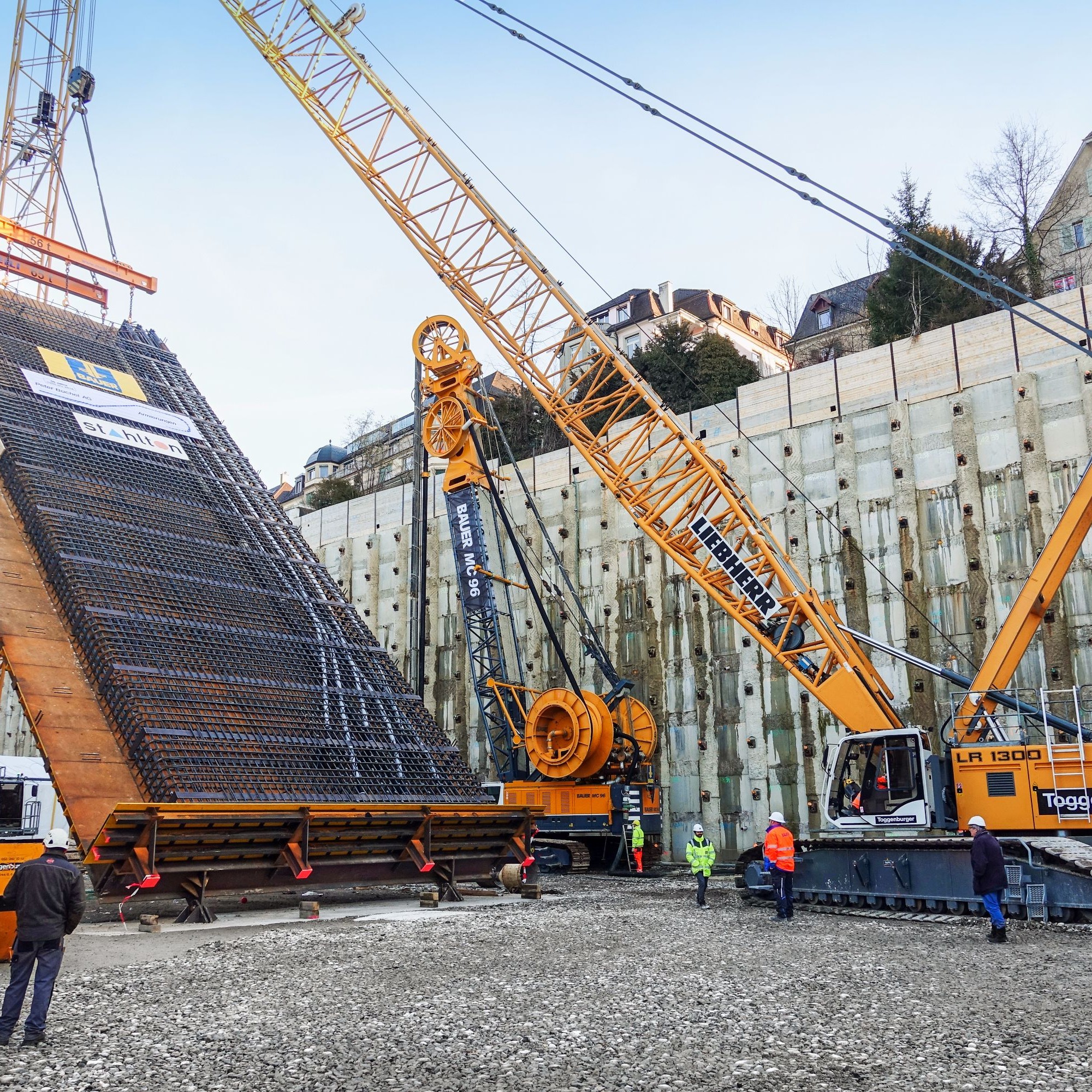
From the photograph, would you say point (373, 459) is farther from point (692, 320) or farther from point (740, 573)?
point (740, 573)

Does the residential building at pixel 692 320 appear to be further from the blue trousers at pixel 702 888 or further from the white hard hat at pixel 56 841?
the white hard hat at pixel 56 841

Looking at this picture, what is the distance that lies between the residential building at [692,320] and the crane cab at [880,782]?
37500mm

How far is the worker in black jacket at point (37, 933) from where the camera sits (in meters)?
6.30

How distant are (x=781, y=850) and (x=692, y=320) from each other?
4194 centimetres

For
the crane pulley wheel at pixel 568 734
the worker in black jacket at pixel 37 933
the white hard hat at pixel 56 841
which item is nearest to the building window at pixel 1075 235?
the crane pulley wheel at pixel 568 734

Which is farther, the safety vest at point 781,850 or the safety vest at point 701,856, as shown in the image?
the safety vest at point 701,856

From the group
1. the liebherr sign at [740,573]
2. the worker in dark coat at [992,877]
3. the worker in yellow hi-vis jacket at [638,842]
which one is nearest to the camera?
the worker in dark coat at [992,877]

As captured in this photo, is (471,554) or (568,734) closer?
(568,734)

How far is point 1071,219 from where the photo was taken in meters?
33.3

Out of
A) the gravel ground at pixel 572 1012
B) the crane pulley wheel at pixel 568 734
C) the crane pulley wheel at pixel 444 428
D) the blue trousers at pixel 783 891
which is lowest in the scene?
the gravel ground at pixel 572 1012

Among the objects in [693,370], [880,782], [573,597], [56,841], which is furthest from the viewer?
[693,370]

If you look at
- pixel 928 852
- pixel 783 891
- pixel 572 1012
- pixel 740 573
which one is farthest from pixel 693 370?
pixel 572 1012

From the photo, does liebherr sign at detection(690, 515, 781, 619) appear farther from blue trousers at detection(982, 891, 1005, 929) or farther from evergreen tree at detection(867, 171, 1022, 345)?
evergreen tree at detection(867, 171, 1022, 345)

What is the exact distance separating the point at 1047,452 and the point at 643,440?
25.5ft
